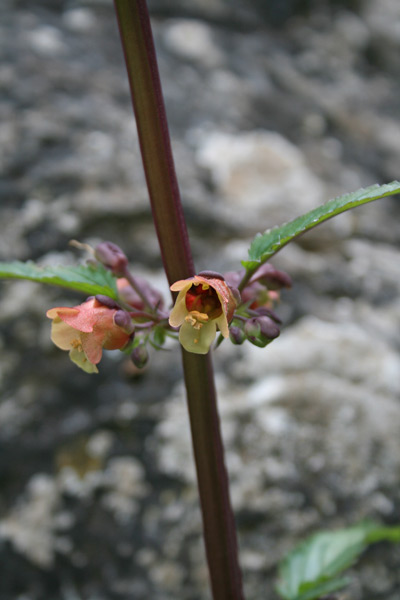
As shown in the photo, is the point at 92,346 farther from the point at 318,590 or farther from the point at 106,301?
the point at 318,590

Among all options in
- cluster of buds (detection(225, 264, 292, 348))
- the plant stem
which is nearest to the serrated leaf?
cluster of buds (detection(225, 264, 292, 348))

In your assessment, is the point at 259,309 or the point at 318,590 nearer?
the point at 259,309

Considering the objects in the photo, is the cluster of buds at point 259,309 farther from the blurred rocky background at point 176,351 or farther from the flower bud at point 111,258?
the blurred rocky background at point 176,351

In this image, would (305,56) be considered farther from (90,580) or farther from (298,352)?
(90,580)

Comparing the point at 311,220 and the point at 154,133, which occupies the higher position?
the point at 154,133

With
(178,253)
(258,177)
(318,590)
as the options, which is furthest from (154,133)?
(258,177)

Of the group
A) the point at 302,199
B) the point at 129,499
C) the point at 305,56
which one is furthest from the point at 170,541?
the point at 305,56

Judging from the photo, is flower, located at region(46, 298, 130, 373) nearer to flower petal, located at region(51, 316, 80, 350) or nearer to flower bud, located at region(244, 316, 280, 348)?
flower petal, located at region(51, 316, 80, 350)
